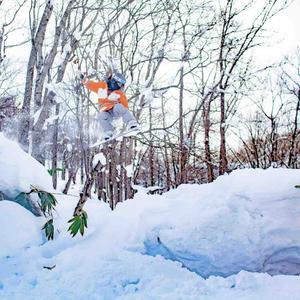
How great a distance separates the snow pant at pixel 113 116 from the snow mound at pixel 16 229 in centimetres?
231

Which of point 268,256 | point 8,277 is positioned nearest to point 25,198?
point 8,277

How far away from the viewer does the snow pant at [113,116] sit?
529cm

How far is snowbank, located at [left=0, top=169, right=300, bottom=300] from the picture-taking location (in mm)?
2188

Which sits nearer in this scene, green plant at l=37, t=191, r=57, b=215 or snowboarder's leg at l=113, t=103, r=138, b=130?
green plant at l=37, t=191, r=57, b=215

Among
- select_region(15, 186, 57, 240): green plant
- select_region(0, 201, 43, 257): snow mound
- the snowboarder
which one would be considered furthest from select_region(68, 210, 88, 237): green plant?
the snowboarder

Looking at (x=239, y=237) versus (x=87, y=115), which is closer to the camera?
(x=239, y=237)

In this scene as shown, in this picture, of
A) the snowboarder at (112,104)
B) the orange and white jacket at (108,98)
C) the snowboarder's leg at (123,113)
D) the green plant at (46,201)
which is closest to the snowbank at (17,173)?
the green plant at (46,201)

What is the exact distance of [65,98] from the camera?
14.0 feet

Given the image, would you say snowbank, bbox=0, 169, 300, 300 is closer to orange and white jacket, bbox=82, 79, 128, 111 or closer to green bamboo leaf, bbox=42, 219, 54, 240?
green bamboo leaf, bbox=42, 219, 54, 240

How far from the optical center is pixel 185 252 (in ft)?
8.76

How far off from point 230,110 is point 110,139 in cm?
988

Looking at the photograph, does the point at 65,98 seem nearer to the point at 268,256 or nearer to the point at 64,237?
the point at 64,237

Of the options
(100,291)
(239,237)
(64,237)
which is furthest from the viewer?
(64,237)

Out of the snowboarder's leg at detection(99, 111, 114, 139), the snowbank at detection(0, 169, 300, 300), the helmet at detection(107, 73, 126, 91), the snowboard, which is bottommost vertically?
the snowbank at detection(0, 169, 300, 300)
